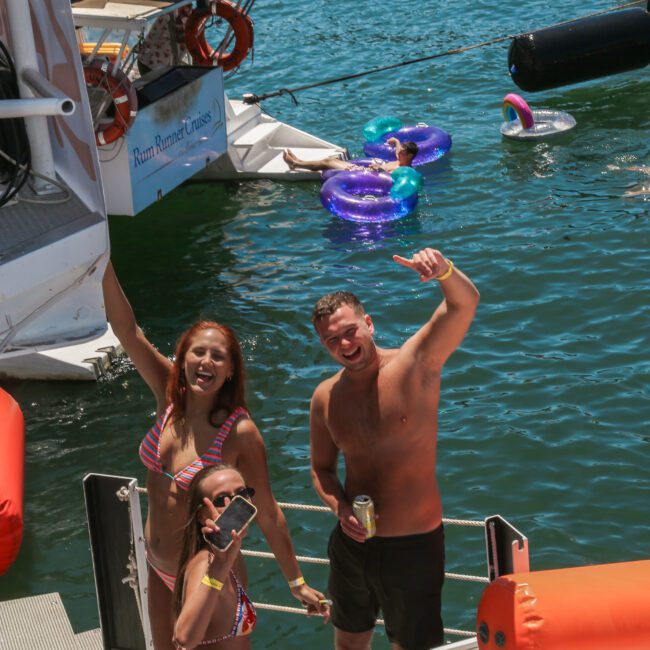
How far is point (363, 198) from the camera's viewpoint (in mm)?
12945

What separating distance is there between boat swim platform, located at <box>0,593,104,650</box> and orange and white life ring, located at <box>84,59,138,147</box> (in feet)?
18.4

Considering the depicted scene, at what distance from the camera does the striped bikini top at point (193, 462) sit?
14.4 ft

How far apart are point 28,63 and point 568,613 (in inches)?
150

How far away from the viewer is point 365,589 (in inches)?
184

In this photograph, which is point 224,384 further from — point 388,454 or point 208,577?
point 208,577

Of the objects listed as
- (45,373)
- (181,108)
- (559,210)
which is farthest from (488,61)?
(45,373)

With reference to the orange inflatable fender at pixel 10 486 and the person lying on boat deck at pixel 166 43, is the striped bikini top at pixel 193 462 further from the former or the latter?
the person lying on boat deck at pixel 166 43

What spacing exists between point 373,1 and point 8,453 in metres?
18.8

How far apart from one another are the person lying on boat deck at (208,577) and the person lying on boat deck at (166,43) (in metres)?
10.0

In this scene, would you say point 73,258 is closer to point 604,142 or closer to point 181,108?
point 181,108

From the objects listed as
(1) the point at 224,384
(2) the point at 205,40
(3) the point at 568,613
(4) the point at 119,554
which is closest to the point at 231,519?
(1) the point at 224,384

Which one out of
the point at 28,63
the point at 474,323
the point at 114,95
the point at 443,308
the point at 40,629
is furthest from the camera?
the point at 114,95

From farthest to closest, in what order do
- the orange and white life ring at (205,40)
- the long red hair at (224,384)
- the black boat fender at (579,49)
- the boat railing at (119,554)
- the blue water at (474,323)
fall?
the black boat fender at (579,49) < the orange and white life ring at (205,40) < the blue water at (474,323) < the boat railing at (119,554) < the long red hair at (224,384)

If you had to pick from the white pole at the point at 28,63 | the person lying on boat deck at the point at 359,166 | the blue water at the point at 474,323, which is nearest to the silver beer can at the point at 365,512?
the blue water at the point at 474,323
